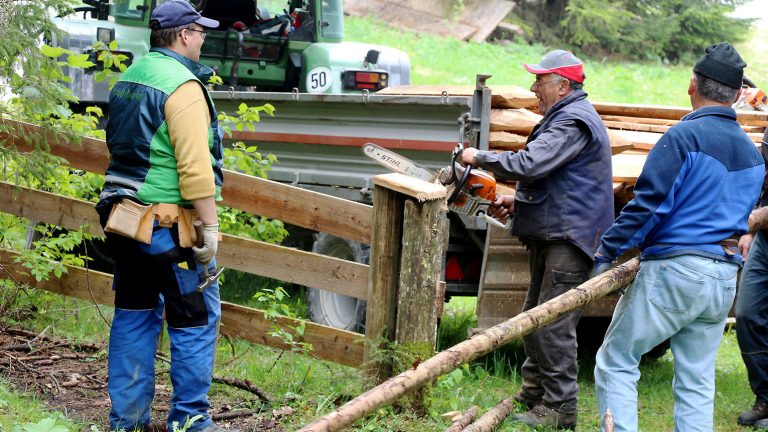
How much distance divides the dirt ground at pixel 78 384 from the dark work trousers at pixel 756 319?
9.23 feet

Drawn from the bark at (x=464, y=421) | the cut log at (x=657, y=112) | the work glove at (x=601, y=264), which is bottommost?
the bark at (x=464, y=421)

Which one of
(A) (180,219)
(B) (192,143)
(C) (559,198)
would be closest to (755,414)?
(C) (559,198)

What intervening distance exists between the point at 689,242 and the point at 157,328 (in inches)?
93.6

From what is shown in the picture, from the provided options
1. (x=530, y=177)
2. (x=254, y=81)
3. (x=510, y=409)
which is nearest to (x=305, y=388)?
(x=510, y=409)

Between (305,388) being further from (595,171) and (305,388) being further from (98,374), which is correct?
(595,171)

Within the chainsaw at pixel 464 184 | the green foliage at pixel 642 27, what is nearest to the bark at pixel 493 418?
the chainsaw at pixel 464 184

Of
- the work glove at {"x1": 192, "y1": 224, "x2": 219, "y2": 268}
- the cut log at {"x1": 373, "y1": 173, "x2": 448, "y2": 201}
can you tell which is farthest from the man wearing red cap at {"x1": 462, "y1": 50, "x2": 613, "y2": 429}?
the work glove at {"x1": 192, "y1": 224, "x2": 219, "y2": 268}

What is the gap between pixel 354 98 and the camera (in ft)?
21.5

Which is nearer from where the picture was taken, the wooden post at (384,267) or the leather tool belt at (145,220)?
the leather tool belt at (145,220)

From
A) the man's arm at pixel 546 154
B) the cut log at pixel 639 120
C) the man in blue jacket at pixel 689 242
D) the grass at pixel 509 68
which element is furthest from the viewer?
the grass at pixel 509 68

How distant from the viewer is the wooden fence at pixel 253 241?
15.8 feet

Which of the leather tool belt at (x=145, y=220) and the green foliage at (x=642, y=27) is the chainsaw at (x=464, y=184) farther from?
the green foliage at (x=642, y=27)

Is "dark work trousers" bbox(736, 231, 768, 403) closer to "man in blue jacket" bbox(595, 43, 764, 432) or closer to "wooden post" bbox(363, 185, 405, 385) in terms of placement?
"man in blue jacket" bbox(595, 43, 764, 432)

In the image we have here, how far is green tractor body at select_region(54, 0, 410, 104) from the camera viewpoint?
29.6ft
